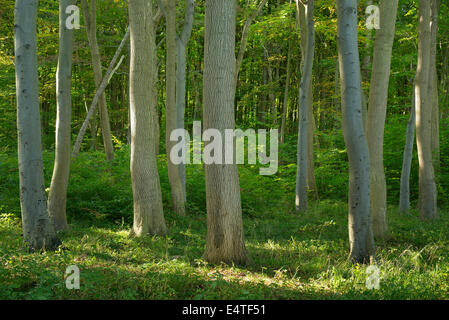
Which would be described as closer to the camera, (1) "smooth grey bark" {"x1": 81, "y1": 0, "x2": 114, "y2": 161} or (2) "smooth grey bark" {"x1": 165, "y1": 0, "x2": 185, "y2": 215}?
(2) "smooth grey bark" {"x1": 165, "y1": 0, "x2": 185, "y2": 215}

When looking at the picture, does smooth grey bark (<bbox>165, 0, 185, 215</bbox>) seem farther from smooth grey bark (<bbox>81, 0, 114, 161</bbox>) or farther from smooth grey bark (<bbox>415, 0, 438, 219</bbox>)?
smooth grey bark (<bbox>415, 0, 438, 219</bbox>)

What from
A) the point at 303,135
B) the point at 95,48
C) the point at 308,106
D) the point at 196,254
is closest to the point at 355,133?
the point at 196,254

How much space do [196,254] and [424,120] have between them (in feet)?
24.9

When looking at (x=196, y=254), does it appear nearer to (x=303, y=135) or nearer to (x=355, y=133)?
(x=355, y=133)

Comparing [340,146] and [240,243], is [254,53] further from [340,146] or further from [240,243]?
[240,243]

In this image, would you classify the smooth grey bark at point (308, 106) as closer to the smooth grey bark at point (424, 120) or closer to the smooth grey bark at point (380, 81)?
the smooth grey bark at point (424, 120)

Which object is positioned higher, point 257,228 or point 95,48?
point 95,48

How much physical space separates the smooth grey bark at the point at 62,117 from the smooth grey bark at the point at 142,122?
143 centimetres

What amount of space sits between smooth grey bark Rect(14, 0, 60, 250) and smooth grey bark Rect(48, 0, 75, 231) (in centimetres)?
A: 201

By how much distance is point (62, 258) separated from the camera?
6109 mm

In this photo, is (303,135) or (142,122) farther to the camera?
(303,135)

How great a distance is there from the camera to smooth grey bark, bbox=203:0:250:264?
6418 millimetres

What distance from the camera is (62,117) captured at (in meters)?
8.99

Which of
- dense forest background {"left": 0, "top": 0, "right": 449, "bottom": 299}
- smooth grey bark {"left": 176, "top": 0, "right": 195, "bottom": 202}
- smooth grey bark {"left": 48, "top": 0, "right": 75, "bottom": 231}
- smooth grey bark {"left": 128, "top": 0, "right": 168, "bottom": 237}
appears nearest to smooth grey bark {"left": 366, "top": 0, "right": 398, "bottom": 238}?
dense forest background {"left": 0, "top": 0, "right": 449, "bottom": 299}
